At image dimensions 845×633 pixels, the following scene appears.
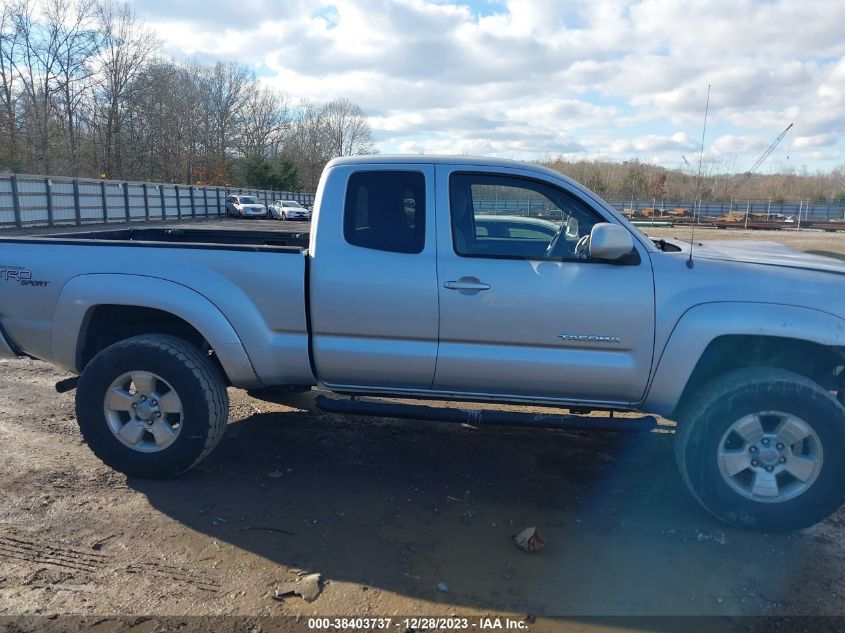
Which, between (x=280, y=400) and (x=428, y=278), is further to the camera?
(x=280, y=400)

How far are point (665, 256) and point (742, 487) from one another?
1.36 metres

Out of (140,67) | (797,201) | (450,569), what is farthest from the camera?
(797,201)

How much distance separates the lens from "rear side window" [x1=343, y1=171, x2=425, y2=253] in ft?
12.6

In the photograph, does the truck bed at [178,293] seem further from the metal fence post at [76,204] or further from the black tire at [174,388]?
the metal fence post at [76,204]

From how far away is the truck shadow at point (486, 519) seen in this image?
3.02 m

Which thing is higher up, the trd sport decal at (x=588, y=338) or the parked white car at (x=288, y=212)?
the parked white car at (x=288, y=212)

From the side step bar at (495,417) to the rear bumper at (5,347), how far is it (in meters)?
2.10

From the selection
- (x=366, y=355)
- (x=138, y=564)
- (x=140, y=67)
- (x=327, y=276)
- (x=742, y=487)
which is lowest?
(x=138, y=564)

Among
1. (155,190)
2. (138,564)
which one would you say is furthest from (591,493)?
(155,190)

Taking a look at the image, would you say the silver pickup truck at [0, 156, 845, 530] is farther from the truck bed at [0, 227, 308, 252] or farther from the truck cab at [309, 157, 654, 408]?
the truck bed at [0, 227, 308, 252]

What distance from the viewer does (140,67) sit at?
54.6 m

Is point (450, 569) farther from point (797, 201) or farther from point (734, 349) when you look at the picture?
point (797, 201)

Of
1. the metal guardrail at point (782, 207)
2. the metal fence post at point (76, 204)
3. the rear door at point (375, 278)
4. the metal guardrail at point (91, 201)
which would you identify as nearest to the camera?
the rear door at point (375, 278)

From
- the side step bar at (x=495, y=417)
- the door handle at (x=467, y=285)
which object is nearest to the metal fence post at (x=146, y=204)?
the side step bar at (x=495, y=417)
